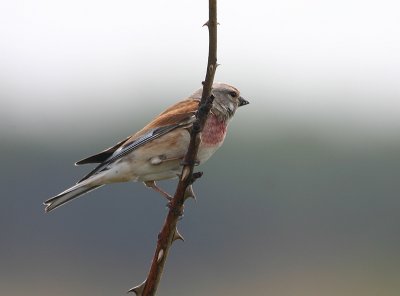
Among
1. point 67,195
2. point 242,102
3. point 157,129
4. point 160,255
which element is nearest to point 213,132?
point 157,129

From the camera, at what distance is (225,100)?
26.2 feet

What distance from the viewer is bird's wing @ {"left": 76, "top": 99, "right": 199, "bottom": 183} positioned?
7734mm

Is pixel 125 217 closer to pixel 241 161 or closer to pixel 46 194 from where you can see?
pixel 46 194

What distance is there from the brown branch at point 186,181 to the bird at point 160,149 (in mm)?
1609

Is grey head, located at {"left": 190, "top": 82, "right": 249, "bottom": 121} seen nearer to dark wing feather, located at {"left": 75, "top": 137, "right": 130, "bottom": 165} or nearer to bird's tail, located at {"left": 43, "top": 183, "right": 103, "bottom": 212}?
dark wing feather, located at {"left": 75, "top": 137, "right": 130, "bottom": 165}

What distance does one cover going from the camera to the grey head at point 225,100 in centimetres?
773

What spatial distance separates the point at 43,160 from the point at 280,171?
7.12 m

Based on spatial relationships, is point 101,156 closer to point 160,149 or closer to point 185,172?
point 160,149

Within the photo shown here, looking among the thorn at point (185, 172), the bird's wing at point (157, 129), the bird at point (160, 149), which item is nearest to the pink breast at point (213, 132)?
the bird at point (160, 149)

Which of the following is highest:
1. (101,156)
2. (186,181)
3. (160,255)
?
(101,156)

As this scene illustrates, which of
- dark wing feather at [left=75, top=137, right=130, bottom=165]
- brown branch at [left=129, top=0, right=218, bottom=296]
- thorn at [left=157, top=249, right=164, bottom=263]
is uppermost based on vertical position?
dark wing feather at [left=75, top=137, right=130, bottom=165]

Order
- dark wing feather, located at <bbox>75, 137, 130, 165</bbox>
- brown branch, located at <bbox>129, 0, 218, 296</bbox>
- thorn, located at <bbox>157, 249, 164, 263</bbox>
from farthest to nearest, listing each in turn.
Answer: dark wing feather, located at <bbox>75, 137, 130, 165</bbox> → thorn, located at <bbox>157, 249, 164, 263</bbox> → brown branch, located at <bbox>129, 0, 218, 296</bbox>

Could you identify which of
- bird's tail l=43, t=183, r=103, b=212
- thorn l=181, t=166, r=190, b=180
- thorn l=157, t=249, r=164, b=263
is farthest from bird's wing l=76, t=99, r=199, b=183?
thorn l=157, t=249, r=164, b=263

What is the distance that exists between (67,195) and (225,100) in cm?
140
